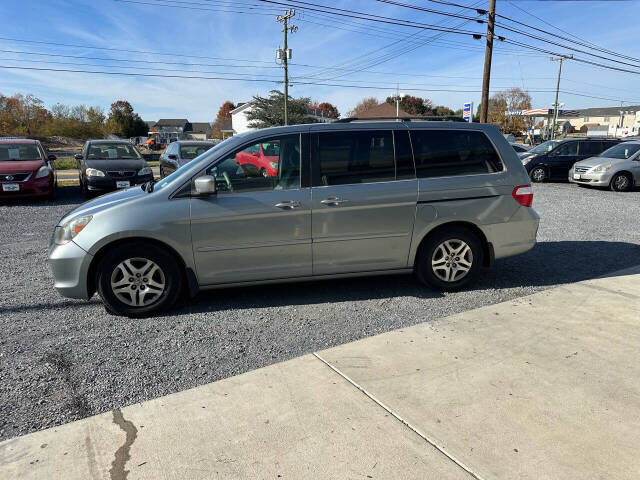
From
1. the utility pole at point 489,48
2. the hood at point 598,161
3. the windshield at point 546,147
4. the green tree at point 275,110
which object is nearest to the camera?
the hood at point 598,161

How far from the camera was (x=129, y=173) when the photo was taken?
1180 cm

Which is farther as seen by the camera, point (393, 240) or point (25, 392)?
point (393, 240)

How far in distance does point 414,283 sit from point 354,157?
5.55 ft

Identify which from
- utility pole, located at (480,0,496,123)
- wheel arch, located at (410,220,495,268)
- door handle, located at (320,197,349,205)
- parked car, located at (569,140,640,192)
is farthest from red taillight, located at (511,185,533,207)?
utility pole, located at (480,0,496,123)

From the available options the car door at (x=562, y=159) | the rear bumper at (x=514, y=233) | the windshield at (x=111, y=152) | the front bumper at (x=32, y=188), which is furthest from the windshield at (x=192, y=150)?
the car door at (x=562, y=159)

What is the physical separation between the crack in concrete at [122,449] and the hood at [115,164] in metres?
10.2

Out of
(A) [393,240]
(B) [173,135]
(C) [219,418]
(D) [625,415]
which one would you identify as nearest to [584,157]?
(A) [393,240]

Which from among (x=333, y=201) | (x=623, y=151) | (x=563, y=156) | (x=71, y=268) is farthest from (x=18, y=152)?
(x=623, y=151)

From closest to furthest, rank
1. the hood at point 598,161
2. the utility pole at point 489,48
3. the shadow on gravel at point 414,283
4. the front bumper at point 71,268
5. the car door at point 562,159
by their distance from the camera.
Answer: the front bumper at point 71,268 → the shadow on gravel at point 414,283 → the hood at point 598,161 → the car door at point 562,159 → the utility pole at point 489,48

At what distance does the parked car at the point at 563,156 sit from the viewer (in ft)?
54.0

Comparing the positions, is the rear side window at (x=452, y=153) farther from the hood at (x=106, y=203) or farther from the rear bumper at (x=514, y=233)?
the hood at (x=106, y=203)

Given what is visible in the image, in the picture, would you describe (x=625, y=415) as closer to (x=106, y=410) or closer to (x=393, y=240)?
(x=393, y=240)

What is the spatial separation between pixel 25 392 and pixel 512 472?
3030 mm

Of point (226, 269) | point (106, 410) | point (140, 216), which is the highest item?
point (140, 216)
